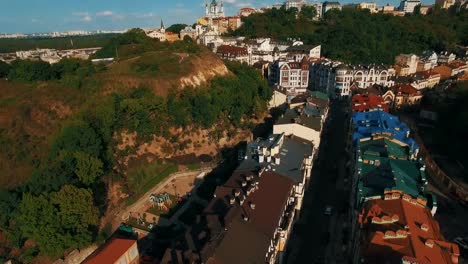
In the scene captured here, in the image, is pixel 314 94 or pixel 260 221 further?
pixel 314 94

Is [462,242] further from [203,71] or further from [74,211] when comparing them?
[203,71]

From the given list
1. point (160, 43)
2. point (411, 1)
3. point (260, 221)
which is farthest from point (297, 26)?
point (260, 221)

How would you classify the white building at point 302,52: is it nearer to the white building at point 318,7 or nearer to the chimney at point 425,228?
the white building at point 318,7

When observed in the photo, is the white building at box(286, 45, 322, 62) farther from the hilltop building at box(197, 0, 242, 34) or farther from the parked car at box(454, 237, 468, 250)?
the parked car at box(454, 237, 468, 250)

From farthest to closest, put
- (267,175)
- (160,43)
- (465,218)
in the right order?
(160,43), (465,218), (267,175)

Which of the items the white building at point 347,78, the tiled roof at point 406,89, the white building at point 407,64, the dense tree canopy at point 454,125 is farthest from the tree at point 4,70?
the white building at point 407,64

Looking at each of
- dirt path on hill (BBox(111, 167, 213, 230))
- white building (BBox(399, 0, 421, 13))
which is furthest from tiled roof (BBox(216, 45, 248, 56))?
white building (BBox(399, 0, 421, 13))

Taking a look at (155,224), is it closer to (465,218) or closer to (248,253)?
(248,253)

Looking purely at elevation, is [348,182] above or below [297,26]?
below
